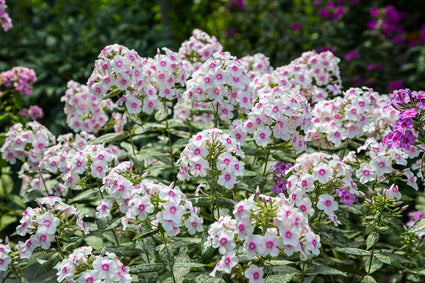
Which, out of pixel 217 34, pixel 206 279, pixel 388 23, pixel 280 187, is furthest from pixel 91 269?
pixel 217 34

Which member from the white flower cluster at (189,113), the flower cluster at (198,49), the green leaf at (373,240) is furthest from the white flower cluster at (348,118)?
the flower cluster at (198,49)

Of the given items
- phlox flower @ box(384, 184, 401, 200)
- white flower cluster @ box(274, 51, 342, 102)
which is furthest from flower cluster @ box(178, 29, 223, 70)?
phlox flower @ box(384, 184, 401, 200)

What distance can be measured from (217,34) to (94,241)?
6.05 m

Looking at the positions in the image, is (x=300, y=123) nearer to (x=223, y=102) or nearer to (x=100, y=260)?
(x=223, y=102)

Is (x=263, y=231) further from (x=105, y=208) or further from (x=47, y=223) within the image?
(x=47, y=223)

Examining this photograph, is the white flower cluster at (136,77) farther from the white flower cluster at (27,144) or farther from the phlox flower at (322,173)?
the phlox flower at (322,173)

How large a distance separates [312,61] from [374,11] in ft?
13.0

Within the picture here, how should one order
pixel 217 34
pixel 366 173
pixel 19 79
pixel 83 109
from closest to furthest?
pixel 366 173 < pixel 83 109 < pixel 19 79 < pixel 217 34

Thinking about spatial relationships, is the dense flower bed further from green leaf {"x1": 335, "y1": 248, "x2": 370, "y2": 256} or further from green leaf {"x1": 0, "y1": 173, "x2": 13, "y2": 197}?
green leaf {"x1": 0, "y1": 173, "x2": 13, "y2": 197}

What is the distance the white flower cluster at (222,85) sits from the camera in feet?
8.64

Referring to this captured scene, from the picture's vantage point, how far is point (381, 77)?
22.5 feet

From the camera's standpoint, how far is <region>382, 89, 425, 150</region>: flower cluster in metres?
2.26

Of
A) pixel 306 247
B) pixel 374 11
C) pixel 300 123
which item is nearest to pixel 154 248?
pixel 306 247

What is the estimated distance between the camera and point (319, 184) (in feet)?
7.42
